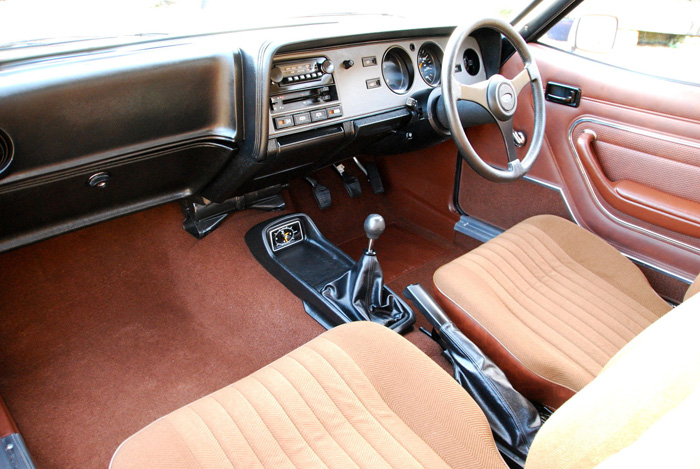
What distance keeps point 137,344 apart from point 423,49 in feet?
4.88

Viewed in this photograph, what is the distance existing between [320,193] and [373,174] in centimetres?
35

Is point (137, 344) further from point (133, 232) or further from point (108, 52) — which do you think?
point (108, 52)

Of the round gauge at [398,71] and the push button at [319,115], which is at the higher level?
the round gauge at [398,71]

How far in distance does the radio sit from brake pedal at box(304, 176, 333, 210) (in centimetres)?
84

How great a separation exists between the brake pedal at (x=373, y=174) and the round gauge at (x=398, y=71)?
2.49 ft

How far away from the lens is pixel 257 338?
193cm

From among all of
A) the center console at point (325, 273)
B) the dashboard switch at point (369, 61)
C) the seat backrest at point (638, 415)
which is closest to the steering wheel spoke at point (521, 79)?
the dashboard switch at point (369, 61)

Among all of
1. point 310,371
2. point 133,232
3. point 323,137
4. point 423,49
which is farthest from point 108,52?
point 423,49

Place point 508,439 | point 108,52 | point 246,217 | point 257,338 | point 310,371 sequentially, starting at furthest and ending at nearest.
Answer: point 246,217
point 257,338
point 108,52
point 508,439
point 310,371

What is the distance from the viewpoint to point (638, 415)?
0.60 metres

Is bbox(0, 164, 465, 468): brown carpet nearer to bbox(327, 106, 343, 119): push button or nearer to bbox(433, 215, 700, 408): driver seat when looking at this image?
bbox(433, 215, 700, 408): driver seat

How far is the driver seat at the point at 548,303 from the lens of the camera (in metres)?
1.27

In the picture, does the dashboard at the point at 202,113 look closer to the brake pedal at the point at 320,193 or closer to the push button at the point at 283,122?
the push button at the point at 283,122

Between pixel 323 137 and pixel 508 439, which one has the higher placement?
pixel 323 137
